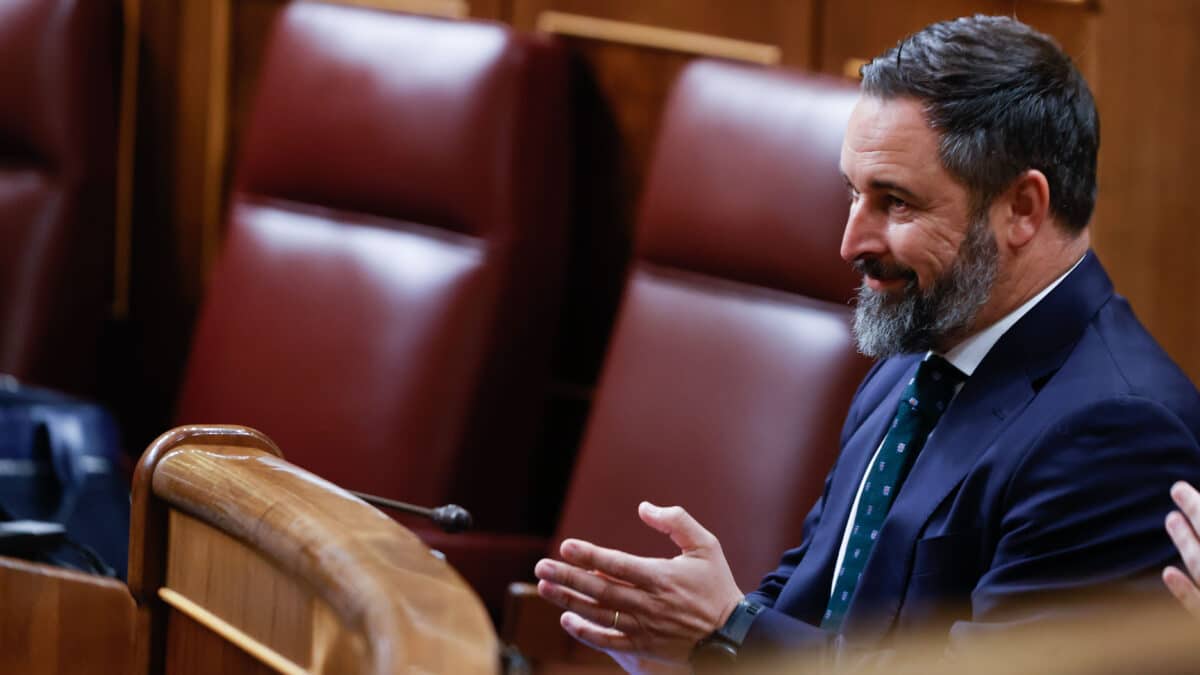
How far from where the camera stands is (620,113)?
5.13ft

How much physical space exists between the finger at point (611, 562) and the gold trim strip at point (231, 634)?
7.4 inches

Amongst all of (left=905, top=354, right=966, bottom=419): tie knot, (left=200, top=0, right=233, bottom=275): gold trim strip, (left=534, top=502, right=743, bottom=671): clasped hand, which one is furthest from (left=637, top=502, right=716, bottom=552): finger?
(left=200, top=0, right=233, bottom=275): gold trim strip

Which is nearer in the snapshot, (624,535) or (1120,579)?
(1120,579)

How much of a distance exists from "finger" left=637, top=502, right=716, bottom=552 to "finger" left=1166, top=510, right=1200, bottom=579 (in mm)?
237

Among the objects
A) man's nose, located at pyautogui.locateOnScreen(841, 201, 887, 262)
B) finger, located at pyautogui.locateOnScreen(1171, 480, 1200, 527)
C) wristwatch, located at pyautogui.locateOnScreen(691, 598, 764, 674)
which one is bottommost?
wristwatch, located at pyautogui.locateOnScreen(691, 598, 764, 674)

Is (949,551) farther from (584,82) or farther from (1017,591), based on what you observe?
(584,82)

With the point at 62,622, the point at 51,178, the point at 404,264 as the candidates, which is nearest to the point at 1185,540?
the point at 62,622

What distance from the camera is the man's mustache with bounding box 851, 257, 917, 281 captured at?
0.86 meters

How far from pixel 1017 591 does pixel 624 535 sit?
58cm

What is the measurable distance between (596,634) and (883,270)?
0.25 metres

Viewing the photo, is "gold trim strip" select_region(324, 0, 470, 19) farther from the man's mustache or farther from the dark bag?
the man's mustache

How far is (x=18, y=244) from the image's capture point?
1.68 meters

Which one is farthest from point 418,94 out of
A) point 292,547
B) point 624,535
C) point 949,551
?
point 292,547

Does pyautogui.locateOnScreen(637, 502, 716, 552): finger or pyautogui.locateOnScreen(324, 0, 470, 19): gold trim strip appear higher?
pyautogui.locateOnScreen(324, 0, 470, 19): gold trim strip
